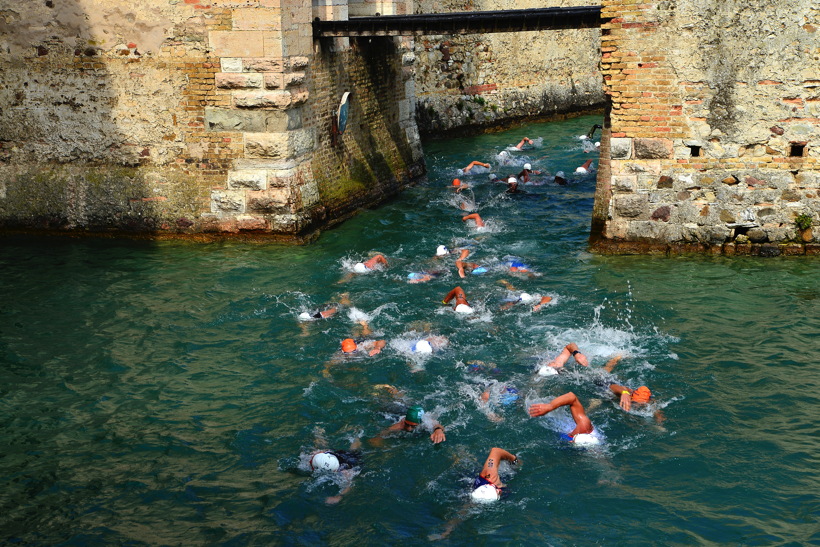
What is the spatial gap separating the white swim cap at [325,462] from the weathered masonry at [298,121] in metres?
7.04

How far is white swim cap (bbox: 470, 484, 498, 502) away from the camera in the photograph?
823cm

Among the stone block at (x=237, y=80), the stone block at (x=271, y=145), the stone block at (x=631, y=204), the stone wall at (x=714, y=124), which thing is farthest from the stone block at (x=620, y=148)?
the stone block at (x=237, y=80)

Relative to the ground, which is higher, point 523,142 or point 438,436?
point 523,142

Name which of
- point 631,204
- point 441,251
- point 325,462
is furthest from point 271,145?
point 325,462

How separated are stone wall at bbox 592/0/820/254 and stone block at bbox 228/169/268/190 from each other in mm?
5605

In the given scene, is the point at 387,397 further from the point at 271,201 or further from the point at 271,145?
the point at 271,145

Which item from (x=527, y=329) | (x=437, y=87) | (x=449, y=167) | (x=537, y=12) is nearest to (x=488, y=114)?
(x=437, y=87)

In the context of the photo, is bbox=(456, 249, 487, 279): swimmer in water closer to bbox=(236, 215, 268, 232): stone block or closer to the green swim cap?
bbox=(236, 215, 268, 232): stone block

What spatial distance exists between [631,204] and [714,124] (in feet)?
5.50

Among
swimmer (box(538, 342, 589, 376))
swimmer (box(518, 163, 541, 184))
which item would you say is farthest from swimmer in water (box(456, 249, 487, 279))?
swimmer (box(518, 163, 541, 184))

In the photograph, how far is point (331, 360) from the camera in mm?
11203

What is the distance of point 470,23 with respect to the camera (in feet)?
47.5

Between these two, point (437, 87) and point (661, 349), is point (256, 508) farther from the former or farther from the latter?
point (437, 87)

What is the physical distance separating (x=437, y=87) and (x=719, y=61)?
44.7 ft
